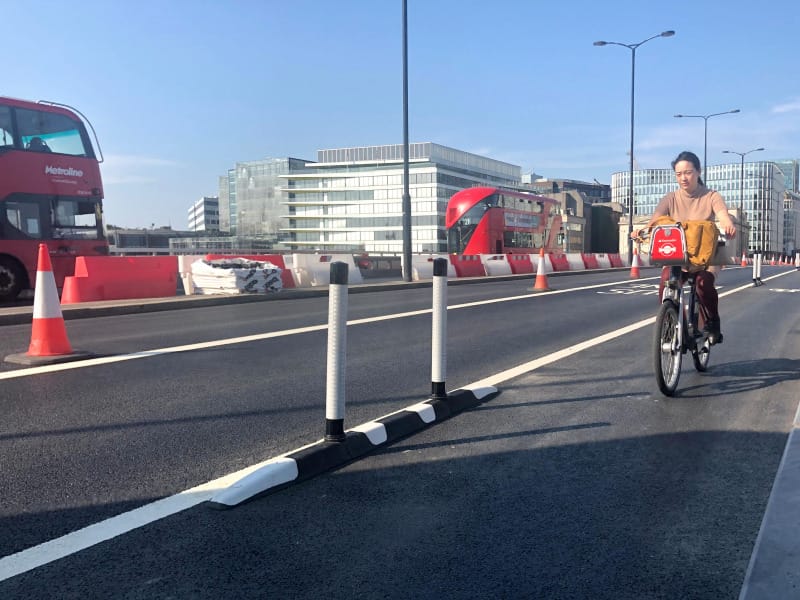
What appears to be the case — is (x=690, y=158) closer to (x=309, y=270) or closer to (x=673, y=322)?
(x=673, y=322)

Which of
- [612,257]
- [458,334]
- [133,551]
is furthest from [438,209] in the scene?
[133,551]

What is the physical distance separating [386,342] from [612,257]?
3060cm

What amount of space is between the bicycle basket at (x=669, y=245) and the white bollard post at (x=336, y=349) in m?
2.79

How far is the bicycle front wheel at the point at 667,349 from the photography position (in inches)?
184

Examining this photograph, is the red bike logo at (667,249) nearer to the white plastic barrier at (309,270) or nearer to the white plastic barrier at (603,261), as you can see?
the white plastic barrier at (309,270)

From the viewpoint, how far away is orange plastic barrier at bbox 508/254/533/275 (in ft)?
84.9

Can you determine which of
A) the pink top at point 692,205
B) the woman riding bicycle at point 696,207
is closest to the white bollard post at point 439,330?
the woman riding bicycle at point 696,207

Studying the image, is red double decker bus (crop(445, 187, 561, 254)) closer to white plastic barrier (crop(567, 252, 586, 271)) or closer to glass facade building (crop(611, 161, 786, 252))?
white plastic barrier (crop(567, 252, 586, 271))

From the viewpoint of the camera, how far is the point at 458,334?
27.2 feet

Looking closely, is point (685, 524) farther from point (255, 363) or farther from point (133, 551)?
point (255, 363)

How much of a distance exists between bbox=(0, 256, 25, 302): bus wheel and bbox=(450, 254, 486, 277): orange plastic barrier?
45.5 feet

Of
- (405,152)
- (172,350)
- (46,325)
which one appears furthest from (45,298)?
(405,152)

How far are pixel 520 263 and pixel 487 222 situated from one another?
2350 millimetres

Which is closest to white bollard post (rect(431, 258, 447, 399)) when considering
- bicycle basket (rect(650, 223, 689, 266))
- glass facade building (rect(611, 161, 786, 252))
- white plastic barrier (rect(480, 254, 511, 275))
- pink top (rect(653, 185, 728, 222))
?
bicycle basket (rect(650, 223, 689, 266))
